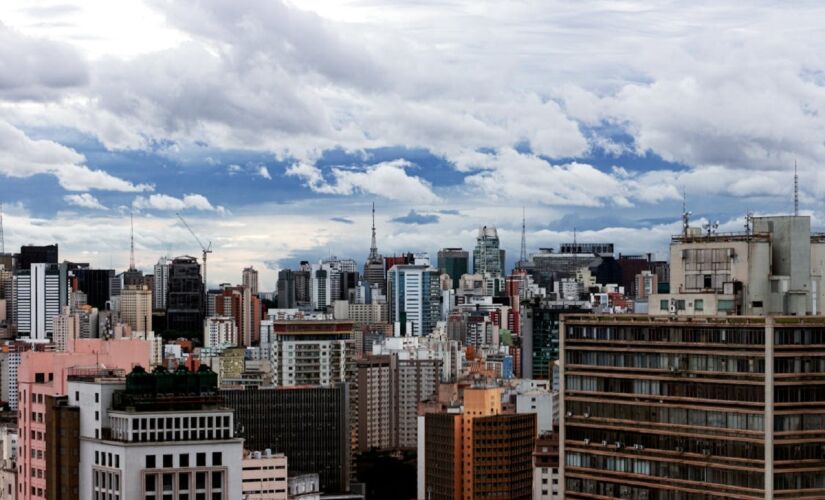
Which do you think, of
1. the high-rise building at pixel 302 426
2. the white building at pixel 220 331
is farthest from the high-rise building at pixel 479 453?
the white building at pixel 220 331

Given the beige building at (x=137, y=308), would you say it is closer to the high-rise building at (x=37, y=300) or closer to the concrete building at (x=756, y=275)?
the high-rise building at (x=37, y=300)

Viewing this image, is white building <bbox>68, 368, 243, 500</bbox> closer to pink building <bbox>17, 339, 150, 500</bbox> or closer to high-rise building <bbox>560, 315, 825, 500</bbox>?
pink building <bbox>17, 339, 150, 500</bbox>

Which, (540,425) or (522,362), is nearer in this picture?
(540,425)

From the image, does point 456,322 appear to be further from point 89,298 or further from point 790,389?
point 790,389

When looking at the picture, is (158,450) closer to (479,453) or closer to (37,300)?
(479,453)

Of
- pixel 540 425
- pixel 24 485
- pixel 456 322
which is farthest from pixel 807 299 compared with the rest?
pixel 456 322

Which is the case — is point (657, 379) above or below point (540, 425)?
above

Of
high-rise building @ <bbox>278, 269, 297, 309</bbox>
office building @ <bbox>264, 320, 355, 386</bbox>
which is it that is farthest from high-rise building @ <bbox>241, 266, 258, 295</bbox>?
office building @ <bbox>264, 320, 355, 386</bbox>
